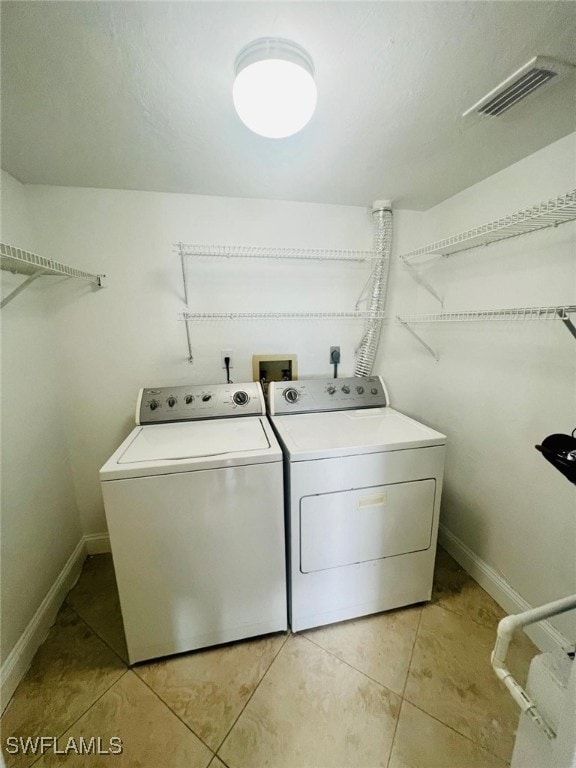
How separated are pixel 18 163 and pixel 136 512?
68.6 inches

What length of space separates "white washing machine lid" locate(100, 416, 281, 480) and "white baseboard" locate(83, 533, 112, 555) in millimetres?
1039

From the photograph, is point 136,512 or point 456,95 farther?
point 136,512

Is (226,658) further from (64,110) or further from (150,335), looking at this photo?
(64,110)

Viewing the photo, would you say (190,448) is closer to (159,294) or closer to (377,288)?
(159,294)

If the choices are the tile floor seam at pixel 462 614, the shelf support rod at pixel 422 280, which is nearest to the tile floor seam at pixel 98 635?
the tile floor seam at pixel 462 614

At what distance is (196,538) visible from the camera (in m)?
1.20

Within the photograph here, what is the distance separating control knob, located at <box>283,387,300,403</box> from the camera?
68.2 inches

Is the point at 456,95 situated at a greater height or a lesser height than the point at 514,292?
greater

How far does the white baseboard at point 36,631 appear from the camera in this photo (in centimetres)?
117

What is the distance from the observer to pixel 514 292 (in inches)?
56.7

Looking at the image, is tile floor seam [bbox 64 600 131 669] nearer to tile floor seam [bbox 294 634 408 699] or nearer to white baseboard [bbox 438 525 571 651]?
tile floor seam [bbox 294 634 408 699]

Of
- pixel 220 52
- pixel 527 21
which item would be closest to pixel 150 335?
pixel 220 52

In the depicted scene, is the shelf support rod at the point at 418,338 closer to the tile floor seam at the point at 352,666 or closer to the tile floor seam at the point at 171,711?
the tile floor seam at the point at 352,666

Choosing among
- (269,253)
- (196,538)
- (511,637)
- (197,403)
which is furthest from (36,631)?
(269,253)
